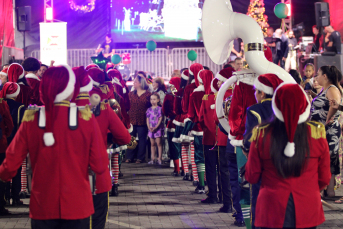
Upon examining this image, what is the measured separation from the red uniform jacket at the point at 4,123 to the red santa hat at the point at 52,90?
2.59 m

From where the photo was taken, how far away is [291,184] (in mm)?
2666

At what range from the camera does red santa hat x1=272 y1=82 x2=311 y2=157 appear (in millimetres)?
2590

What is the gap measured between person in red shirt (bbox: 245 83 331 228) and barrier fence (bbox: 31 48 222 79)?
15.2 m

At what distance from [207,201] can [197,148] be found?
82 cm

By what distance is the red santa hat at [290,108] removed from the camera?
8.50 feet

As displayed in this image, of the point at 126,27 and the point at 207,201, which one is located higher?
the point at 126,27

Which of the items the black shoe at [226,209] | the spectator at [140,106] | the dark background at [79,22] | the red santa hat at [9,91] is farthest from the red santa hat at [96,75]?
the dark background at [79,22]

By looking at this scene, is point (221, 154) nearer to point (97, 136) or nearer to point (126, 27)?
point (97, 136)

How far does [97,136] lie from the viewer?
2834 mm

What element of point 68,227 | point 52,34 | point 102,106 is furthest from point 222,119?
point 52,34

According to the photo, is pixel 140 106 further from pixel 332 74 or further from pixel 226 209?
pixel 332 74

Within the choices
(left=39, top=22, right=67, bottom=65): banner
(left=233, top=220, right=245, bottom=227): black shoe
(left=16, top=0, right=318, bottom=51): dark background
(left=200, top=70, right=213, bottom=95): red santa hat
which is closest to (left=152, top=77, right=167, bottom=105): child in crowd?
(left=200, top=70, right=213, bottom=95): red santa hat

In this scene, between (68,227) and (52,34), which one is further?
(52,34)

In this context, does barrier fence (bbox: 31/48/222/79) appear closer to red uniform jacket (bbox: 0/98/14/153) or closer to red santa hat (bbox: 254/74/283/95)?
red uniform jacket (bbox: 0/98/14/153)
